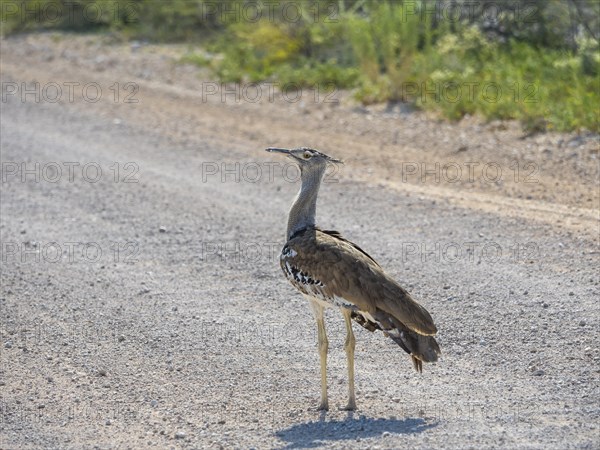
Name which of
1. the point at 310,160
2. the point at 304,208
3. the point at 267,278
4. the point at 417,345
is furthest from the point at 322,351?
the point at 267,278

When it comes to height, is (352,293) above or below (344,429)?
above

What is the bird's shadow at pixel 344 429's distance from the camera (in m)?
5.61

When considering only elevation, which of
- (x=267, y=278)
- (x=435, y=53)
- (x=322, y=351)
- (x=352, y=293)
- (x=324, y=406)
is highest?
(x=435, y=53)

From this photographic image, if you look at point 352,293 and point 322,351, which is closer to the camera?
point 352,293

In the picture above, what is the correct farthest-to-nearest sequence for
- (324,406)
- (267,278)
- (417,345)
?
(267,278)
(324,406)
(417,345)

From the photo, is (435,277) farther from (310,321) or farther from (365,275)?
(365,275)

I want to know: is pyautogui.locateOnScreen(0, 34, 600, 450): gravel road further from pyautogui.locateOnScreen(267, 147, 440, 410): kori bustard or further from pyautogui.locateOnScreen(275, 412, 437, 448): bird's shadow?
pyautogui.locateOnScreen(267, 147, 440, 410): kori bustard

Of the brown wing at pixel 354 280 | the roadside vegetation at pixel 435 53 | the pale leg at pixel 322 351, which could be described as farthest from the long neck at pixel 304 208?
the roadside vegetation at pixel 435 53

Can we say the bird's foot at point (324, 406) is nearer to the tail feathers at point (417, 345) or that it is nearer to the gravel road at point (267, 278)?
the gravel road at point (267, 278)

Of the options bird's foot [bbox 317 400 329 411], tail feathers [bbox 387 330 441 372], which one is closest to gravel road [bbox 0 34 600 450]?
bird's foot [bbox 317 400 329 411]

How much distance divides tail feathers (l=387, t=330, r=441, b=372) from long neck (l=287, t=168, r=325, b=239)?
3.39 ft

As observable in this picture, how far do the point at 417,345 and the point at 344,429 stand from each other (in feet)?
2.05

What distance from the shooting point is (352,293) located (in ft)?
19.3

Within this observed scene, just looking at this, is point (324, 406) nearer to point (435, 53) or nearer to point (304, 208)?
point (304, 208)
